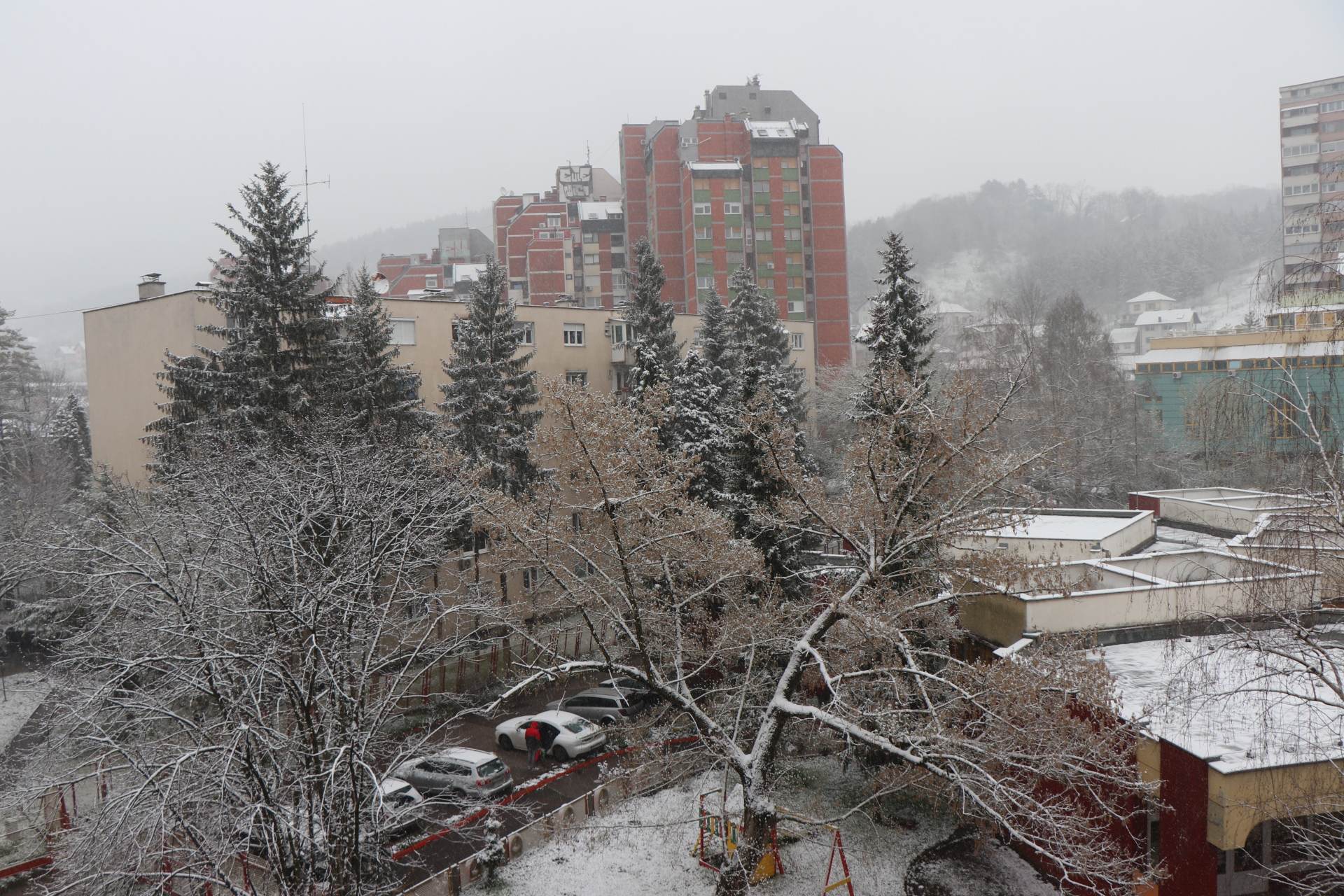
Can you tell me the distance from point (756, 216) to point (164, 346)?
50.6 m

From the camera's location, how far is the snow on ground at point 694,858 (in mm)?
15094

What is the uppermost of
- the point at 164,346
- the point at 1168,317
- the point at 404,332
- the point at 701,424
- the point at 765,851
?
the point at 1168,317

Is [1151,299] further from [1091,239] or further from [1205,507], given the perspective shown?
[1205,507]

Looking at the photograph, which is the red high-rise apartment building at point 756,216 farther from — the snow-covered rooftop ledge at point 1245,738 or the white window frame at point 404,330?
the snow-covered rooftop ledge at point 1245,738

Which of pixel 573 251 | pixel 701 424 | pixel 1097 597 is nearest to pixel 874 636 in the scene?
pixel 1097 597

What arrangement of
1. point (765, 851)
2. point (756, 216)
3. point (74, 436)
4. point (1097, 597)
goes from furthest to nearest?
point (756, 216) < point (74, 436) < point (1097, 597) < point (765, 851)

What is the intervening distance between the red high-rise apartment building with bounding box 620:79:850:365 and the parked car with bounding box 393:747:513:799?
55738 millimetres

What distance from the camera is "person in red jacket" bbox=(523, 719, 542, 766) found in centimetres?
2102

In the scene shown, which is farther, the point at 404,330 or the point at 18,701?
the point at 404,330

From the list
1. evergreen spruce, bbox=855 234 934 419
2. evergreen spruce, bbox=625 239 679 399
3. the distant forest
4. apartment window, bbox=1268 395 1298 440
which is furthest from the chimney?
the distant forest

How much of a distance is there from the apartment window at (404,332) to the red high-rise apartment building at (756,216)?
3810 centimetres

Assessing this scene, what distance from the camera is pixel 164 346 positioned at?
31516 mm

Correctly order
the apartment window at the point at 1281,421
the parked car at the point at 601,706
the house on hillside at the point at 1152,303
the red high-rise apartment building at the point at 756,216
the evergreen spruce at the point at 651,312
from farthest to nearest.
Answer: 1. the house on hillside at the point at 1152,303
2. the red high-rise apartment building at the point at 756,216
3. the evergreen spruce at the point at 651,312
4. the parked car at the point at 601,706
5. the apartment window at the point at 1281,421

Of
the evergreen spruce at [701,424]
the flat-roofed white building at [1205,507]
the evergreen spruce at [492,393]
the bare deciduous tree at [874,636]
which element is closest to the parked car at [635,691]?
the bare deciduous tree at [874,636]
